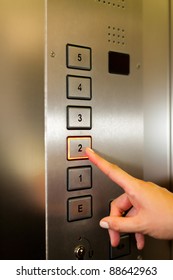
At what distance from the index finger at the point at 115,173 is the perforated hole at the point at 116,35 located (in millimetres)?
255

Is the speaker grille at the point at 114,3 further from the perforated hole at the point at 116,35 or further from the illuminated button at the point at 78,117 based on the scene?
the illuminated button at the point at 78,117

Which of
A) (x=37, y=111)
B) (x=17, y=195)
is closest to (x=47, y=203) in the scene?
(x=17, y=195)

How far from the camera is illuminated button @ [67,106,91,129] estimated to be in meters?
0.67

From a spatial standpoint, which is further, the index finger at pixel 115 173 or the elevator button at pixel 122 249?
the elevator button at pixel 122 249

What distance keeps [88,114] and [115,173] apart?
0.14m

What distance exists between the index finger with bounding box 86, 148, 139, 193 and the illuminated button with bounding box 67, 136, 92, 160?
0.01m

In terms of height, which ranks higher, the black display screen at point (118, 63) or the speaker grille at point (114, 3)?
the speaker grille at point (114, 3)

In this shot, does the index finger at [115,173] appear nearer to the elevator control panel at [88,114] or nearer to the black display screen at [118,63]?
the elevator control panel at [88,114]

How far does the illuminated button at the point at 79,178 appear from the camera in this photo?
675 millimetres

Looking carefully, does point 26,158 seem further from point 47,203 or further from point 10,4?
point 10,4

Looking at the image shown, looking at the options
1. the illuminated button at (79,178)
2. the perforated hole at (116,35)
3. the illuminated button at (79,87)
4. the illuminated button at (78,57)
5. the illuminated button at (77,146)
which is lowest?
the illuminated button at (79,178)

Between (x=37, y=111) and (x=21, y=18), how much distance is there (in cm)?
19

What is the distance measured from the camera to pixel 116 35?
0.75 metres

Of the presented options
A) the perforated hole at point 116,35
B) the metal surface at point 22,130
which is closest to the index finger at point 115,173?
the metal surface at point 22,130
